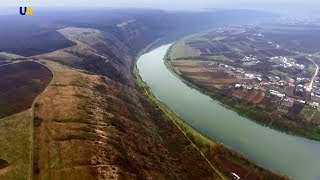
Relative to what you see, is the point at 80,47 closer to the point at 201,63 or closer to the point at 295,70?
the point at 201,63

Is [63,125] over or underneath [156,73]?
over

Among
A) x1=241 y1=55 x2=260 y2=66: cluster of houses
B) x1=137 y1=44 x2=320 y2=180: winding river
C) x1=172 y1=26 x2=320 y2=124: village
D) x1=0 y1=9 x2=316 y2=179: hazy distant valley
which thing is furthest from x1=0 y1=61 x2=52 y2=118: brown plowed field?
x1=241 y1=55 x2=260 y2=66: cluster of houses

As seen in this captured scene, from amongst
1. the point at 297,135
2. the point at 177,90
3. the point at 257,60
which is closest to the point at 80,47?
the point at 177,90

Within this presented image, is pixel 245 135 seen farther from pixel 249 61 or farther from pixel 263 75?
pixel 249 61

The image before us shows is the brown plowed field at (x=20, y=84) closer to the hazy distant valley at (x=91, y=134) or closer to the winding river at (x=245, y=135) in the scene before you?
the hazy distant valley at (x=91, y=134)

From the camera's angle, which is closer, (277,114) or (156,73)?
(277,114)

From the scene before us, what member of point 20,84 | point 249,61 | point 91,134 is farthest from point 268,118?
point 249,61

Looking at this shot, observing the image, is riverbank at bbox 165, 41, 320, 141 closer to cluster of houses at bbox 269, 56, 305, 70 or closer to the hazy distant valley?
the hazy distant valley

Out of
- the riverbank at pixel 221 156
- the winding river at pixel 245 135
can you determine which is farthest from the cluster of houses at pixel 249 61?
the riverbank at pixel 221 156
